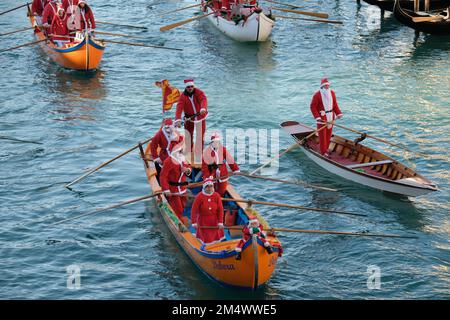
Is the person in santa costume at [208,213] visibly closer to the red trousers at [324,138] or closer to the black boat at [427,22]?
the red trousers at [324,138]

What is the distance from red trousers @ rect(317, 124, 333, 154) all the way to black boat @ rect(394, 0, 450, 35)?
1106cm

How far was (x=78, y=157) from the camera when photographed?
64.0ft

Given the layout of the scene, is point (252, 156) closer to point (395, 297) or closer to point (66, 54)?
point (395, 297)

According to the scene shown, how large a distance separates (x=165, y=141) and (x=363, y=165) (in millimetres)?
4780

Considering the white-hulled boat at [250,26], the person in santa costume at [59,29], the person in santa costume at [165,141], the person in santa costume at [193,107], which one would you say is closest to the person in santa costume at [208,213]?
the person in santa costume at [165,141]

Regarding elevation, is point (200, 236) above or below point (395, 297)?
above

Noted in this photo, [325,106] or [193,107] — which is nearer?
[193,107]

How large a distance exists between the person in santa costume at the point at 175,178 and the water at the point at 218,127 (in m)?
0.83

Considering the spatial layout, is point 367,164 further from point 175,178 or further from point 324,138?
point 175,178

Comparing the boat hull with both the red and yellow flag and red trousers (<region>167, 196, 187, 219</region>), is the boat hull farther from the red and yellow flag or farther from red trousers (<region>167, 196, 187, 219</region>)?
red trousers (<region>167, 196, 187, 219</region>)

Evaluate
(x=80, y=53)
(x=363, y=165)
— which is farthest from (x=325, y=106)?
(x=80, y=53)

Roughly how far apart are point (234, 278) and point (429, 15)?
18711mm

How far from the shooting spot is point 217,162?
14984mm

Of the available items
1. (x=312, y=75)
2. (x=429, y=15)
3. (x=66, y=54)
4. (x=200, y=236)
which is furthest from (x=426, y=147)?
(x=66, y=54)
